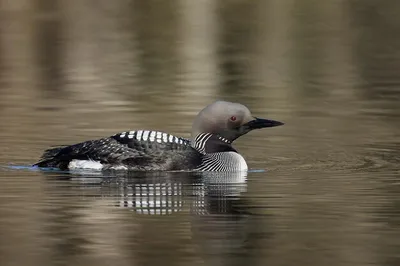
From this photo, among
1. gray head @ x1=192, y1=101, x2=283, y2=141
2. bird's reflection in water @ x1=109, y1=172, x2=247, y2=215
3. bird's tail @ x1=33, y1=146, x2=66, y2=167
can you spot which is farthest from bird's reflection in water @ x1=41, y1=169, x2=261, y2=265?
gray head @ x1=192, y1=101, x2=283, y2=141

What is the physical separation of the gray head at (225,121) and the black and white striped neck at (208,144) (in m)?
0.03

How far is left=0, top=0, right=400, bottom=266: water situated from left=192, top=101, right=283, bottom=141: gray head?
1.11 feet

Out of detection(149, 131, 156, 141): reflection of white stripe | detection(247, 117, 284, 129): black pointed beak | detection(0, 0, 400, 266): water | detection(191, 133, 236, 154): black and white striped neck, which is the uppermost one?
detection(247, 117, 284, 129): black pointed beak

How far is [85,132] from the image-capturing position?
1483 cm

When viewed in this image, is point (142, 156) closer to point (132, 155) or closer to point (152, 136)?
point (132, 155)

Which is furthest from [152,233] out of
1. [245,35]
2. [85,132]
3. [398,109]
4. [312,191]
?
[245,35]

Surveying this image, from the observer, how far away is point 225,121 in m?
12.7

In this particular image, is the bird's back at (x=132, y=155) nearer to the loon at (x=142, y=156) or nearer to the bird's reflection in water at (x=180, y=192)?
the loon at (x=142, y=156)

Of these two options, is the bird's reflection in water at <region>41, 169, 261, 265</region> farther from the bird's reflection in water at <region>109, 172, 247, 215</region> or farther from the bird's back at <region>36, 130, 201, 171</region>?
the bird's back at <region>36, 130, 201, 171</region>

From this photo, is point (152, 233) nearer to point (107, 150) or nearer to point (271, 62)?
point (107, 150)

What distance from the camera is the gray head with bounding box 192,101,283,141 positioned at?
41.5 feet

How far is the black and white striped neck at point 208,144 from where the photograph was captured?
41.4 ft

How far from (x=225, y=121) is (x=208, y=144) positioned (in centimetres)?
25

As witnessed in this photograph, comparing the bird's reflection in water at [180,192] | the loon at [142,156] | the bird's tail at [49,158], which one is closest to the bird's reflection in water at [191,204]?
the bird's reflection in water at [180,192]
